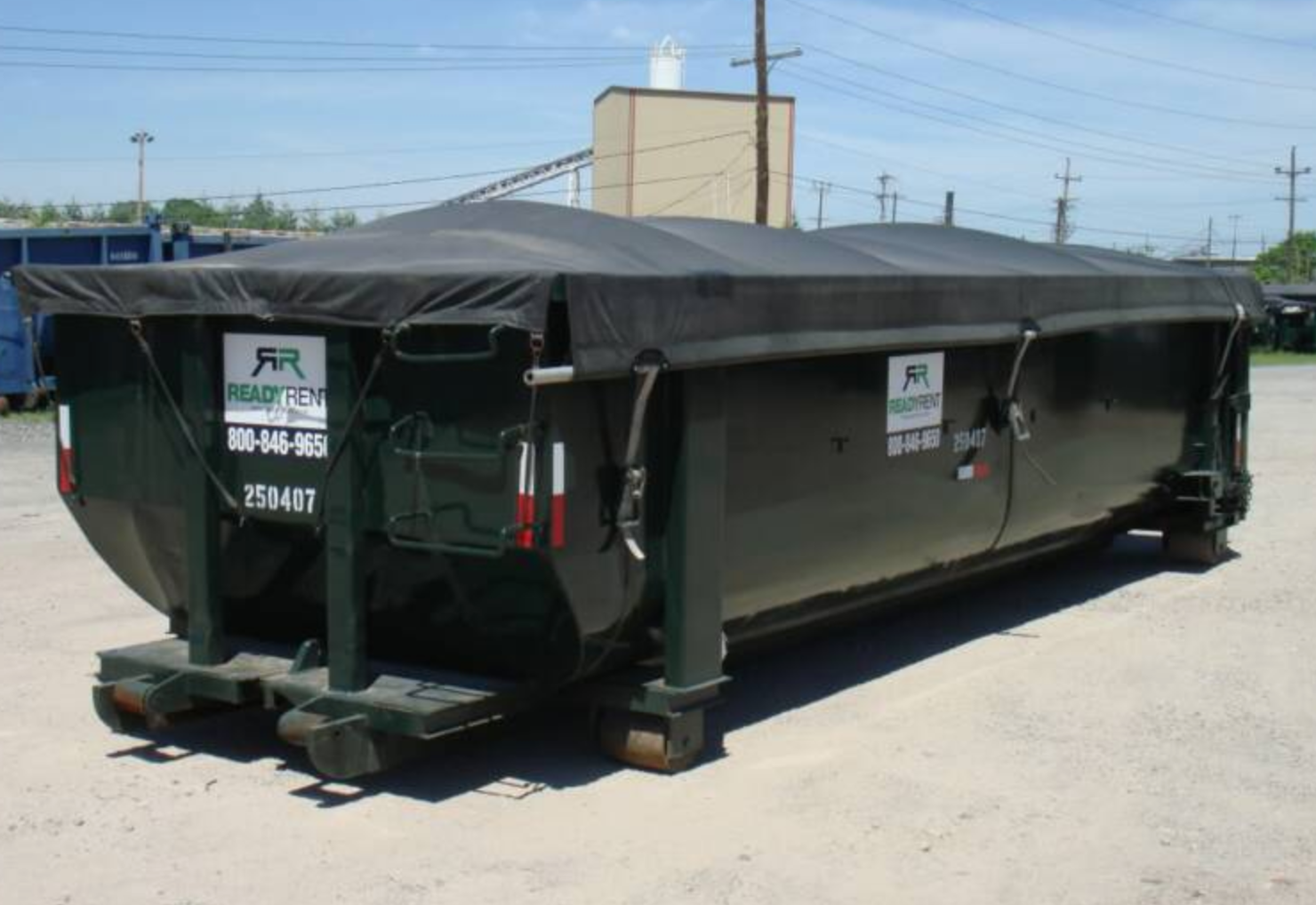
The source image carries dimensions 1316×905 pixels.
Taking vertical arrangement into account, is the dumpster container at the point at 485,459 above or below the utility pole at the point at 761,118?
below

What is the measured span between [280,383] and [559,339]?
1.18 m

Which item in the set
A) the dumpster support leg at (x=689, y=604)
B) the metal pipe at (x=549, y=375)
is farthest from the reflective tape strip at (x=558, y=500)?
the dumpster support leg at (x=689, y=604)

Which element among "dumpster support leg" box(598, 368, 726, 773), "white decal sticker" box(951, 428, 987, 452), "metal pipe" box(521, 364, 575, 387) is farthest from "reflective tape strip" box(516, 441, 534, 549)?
"white decal sticker" box(951, 428, 987, 452)

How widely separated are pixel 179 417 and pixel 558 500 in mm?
1626

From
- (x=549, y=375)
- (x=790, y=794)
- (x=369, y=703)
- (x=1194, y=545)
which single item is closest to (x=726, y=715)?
(x=790, y=794)

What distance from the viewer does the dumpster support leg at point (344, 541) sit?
576cm

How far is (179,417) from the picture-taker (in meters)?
6.18

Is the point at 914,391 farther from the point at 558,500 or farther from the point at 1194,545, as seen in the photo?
the point at 1194,545

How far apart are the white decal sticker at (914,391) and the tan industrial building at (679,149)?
46.1 m

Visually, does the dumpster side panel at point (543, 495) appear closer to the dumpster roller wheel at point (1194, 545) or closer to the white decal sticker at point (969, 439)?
the white decal sticker at point (969, 439)

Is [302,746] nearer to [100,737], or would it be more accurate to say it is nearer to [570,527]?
[100,737]

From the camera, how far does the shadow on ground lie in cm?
611

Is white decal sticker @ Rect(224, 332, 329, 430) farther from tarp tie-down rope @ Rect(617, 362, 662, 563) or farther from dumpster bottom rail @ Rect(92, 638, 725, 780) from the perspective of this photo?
tarp tie-down rope @ Rect(617, 362, 662, 563)

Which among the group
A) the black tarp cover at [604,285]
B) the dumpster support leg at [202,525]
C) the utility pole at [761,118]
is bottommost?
the dumpster support leg at [202,525]
